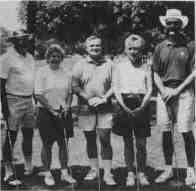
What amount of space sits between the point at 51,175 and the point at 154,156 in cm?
136

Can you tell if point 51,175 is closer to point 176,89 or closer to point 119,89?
point 119,89

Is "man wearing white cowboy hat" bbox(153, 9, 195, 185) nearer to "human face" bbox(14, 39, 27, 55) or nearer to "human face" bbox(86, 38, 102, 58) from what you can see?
"human face" bbox(86, 38, 102, 58)

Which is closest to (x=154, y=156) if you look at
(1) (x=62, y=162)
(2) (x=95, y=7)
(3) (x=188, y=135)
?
(3) (x=188, y=135)

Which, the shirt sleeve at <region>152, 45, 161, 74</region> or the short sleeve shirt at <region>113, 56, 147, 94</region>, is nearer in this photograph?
the short sleeve shirt at <region>113, 56, 147, 94</region>

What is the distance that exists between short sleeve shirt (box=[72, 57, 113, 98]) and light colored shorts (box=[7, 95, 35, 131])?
0.47 meters

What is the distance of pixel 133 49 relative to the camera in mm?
3615

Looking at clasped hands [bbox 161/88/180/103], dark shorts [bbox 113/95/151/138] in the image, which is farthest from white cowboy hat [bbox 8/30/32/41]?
clasped hands [bbox 161/88/180/103]

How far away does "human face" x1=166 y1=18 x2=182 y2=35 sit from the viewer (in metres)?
3.75

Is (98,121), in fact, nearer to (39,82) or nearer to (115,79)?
(115,79)

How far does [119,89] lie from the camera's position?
3.66m

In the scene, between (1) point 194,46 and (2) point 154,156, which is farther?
(2) point 154,156

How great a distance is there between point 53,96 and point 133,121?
0.71 m

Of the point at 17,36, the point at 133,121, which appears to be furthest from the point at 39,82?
the point at 133,121

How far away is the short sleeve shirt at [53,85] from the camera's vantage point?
11.9 feet
